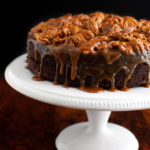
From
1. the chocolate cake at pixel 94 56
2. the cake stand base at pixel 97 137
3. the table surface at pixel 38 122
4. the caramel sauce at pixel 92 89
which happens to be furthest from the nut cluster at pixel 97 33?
the table surface at pixel 38 122

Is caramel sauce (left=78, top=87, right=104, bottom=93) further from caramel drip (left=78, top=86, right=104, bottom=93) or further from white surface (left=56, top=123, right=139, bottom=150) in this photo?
white surface (left=56, top=123, right=139, bottom=150)

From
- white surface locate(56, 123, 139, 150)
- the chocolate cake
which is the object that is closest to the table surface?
white surface locate(56, 123, 139, 150)

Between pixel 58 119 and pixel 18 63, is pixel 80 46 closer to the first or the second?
pixel 18 63


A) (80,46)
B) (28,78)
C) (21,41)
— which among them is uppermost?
(80,46)

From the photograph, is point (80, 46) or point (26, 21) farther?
point (26, 21)

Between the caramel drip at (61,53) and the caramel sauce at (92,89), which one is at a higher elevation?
the caramel drip at (61,53)

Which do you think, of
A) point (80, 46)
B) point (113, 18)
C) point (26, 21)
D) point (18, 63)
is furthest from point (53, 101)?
point (26, 21)

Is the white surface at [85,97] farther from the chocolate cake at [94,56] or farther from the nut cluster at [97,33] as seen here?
the nut cluster at [97,33]

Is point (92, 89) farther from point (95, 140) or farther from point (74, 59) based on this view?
point (95, 140)
